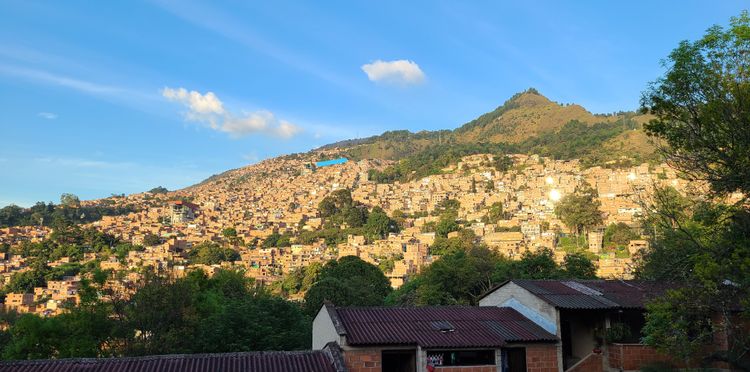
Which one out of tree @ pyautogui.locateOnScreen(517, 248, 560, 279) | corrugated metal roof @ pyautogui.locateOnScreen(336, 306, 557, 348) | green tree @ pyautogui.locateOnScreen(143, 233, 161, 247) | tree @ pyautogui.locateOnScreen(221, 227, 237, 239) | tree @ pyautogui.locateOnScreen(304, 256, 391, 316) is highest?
tree @ pyautogui.locateOnScreen(221, 227, 237, 239)

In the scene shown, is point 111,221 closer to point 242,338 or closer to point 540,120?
point 242,338

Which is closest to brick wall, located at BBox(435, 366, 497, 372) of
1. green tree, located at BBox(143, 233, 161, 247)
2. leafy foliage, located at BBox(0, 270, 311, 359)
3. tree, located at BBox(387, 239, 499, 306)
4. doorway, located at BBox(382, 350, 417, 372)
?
doorway, located at BBox(382, 350, 417, 372)

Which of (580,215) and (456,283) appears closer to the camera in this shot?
(456,283)

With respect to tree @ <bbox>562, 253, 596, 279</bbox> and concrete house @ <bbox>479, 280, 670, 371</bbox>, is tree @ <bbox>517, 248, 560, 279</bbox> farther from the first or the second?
concrete house @ <bbox>479, 280, 670, 371</bbox>

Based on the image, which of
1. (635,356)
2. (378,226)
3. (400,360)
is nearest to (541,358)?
(635,356)

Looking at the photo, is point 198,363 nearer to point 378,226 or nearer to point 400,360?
point 400,360

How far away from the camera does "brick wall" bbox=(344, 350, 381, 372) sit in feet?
44.6

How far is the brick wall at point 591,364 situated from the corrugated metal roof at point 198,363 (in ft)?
22.5

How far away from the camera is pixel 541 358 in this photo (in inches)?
591

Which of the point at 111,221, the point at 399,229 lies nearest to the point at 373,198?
the point at 399,229

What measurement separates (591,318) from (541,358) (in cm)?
231

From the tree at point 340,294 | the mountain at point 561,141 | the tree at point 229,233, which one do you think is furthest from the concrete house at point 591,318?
the mountain at point 561,141

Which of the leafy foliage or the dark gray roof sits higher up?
the dark gray roof

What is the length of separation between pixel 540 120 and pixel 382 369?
617ft
